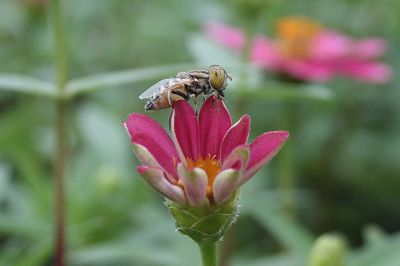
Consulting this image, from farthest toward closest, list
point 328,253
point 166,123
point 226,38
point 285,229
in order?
1. point 166,123
2. point 226,38
3. point 285,229
4. point 328,253

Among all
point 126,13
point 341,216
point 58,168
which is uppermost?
point 126,13

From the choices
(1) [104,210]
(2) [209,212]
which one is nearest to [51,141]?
(1) [104,210]

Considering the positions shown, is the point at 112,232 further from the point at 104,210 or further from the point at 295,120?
the point at 295,120

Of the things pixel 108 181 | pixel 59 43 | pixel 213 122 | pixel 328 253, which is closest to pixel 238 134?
pixel 213 122

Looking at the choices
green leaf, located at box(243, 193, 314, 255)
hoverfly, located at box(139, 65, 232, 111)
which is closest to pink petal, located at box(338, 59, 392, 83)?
green leaf, located at box(243, 193, 314, 255)

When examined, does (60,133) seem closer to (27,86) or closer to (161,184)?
(27,86)

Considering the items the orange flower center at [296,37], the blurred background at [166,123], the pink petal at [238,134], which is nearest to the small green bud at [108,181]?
the blurred background at [166,123]
